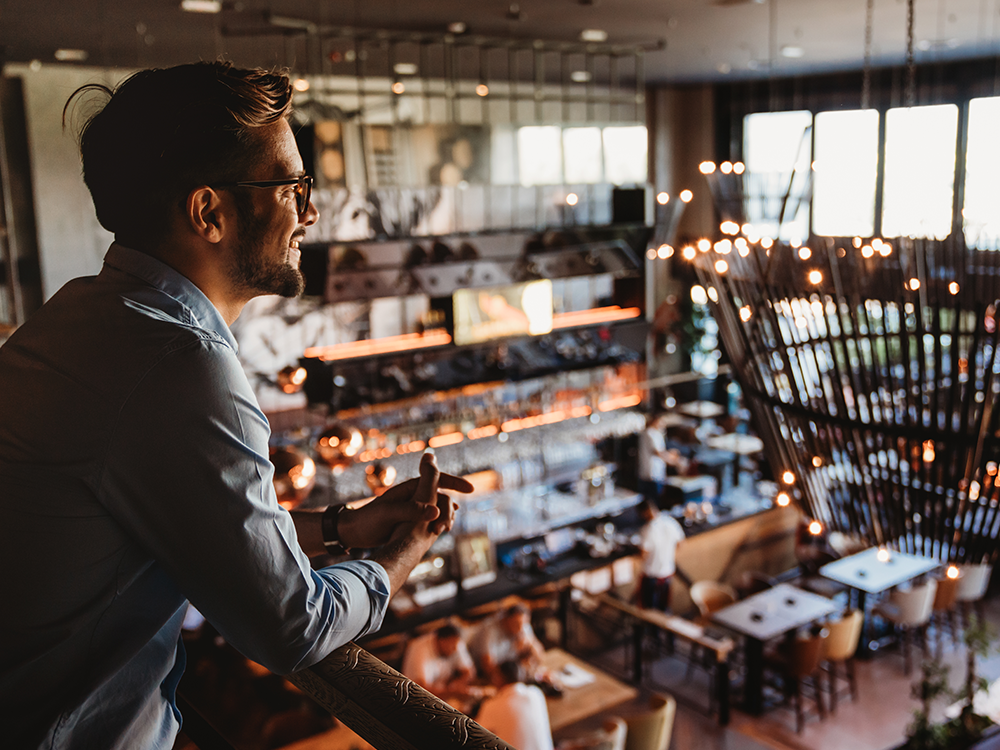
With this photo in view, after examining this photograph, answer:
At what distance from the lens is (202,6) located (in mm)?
5418

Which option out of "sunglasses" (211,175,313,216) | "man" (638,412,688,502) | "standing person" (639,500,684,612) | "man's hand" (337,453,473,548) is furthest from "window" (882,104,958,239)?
"sunglasses" (211,175,313,216)

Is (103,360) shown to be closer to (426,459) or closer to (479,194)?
(426,459)

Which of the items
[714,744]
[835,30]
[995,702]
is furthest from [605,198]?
[995,702]

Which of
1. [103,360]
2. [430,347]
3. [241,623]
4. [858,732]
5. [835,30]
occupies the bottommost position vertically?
[858,732]

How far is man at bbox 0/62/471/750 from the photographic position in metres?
0.87

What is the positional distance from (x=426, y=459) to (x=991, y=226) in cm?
198

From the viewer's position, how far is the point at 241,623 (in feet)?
2.95

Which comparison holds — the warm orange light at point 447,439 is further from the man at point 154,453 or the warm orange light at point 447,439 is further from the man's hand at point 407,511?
the man at point 154,453

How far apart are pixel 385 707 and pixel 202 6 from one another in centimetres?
545

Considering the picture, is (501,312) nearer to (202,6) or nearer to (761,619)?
(761,619)

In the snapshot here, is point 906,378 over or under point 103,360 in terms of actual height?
under

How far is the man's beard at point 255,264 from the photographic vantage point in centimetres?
105

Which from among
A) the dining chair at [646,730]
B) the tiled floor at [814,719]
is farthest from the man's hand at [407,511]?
the tiled floor at [814,719]

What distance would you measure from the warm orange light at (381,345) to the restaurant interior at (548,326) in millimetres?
53
